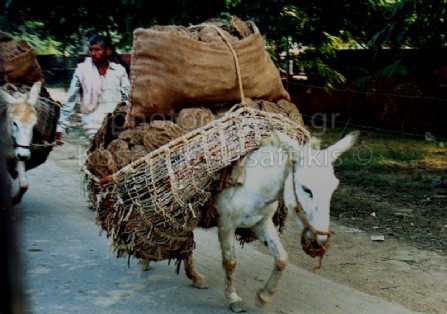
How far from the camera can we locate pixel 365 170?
30.9ft

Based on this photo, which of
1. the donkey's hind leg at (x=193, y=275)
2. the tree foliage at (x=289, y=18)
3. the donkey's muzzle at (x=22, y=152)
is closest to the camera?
the donkey's hind leg at (x=193, y=275)

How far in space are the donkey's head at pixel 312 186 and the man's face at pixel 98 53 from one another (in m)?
3.51

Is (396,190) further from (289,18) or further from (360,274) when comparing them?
(360,274)

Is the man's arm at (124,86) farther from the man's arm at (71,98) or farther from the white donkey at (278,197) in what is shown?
the white donkey at (278,197)

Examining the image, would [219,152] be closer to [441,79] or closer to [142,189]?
[142,189]

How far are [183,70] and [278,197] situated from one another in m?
1.18

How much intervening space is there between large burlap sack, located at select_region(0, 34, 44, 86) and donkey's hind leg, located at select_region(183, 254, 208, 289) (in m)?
3.38

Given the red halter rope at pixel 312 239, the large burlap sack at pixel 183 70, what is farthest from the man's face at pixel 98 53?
the red halter rope at pixel 312 239

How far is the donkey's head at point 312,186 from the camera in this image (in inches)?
157

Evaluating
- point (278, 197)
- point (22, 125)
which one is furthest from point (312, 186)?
point (22, 125)

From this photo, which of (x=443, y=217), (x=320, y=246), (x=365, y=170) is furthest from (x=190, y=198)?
(x=365, y=170)

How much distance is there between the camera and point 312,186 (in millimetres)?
4004

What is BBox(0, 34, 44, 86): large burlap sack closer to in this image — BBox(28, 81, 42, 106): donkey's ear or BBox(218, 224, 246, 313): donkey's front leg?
BBox(28, 81, 42, 106): donkey's ear

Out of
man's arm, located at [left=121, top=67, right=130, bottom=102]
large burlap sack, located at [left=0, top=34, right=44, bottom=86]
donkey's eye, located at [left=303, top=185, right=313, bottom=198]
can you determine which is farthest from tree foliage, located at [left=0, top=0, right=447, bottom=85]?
donkey's eye, located at [left=303, top=185, right=313, bottom=198]
